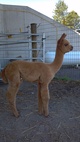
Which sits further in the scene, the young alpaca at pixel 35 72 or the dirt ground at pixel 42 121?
the young alpaca at pixel 35 72

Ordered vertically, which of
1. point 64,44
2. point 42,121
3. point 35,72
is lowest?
point 42,121

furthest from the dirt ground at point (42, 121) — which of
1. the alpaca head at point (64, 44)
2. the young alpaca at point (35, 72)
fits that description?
the alpaca head at point (64, 44)

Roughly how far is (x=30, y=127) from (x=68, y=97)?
1.57 metres

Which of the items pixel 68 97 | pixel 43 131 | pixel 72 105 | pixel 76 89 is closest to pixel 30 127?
pixel 43 131

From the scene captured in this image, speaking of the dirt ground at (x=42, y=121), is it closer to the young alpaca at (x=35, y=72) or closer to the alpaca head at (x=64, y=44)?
the young alpaca at (x=35, y=72)

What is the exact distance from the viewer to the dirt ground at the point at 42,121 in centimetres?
292

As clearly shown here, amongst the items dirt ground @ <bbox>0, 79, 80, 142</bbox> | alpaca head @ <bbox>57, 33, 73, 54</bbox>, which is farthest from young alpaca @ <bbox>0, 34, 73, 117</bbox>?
dirt ground @ <bbox>0, 79, 80, 142</bbox>

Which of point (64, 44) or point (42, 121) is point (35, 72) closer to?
point (64, 44)

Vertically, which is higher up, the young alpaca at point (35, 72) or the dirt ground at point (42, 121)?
the young alpaca at point (35, 72)

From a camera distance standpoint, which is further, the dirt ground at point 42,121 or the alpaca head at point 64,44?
the alpaca head at point 64,44

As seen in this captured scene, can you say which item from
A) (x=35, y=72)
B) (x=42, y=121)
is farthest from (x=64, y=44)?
(x=42, y=121)

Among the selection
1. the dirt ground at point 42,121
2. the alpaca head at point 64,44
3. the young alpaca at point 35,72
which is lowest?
the dirt ground at point 42,121

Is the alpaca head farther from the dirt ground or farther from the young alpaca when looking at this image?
the dirt ground

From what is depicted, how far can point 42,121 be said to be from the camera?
3350mm
